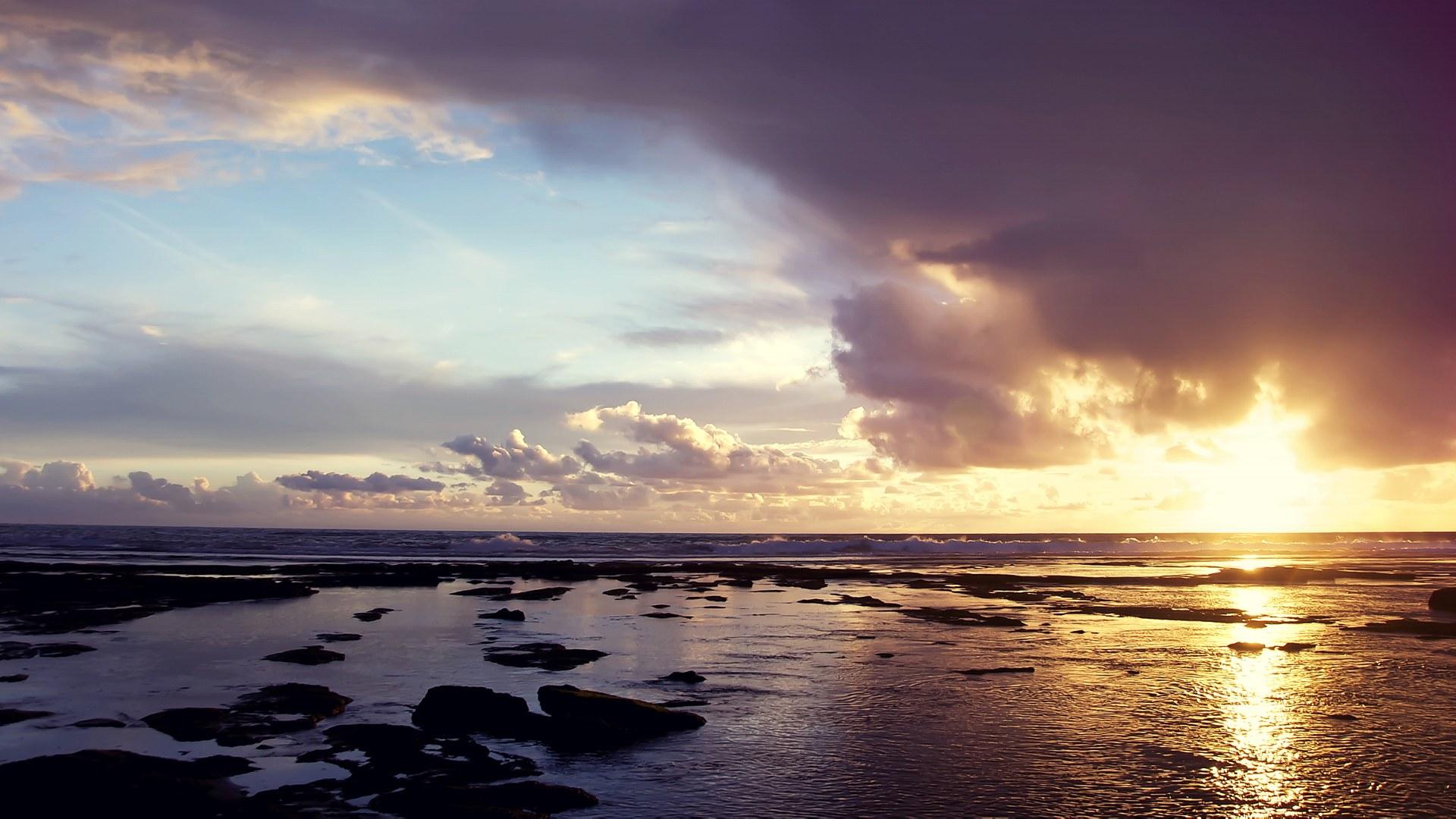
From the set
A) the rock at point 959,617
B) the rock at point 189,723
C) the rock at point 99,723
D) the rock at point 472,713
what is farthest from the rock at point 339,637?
the rock at point 959,617

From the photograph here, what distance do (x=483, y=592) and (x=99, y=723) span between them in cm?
3483

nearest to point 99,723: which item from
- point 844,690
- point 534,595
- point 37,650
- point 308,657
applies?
point 308,657

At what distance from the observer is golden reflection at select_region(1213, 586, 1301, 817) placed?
563 inches

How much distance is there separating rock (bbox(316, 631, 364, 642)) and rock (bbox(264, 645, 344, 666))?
3392 millimetres

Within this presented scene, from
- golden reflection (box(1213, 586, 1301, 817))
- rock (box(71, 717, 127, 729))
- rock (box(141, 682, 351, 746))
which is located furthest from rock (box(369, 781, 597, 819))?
golden reflection (box(1213, 586, 1301, 817))

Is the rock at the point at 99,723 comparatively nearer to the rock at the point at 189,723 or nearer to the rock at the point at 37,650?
the rock at the point at 189,723

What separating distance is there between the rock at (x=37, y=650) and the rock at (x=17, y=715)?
8.97m

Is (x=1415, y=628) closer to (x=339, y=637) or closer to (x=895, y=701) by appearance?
(x=895, y=701)

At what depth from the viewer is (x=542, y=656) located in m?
27.9

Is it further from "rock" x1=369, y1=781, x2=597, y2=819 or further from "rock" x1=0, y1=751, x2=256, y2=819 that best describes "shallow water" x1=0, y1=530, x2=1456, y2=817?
"rock" x1=0, y1=751, x2=256, y2=819

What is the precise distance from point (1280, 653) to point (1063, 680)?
965 centimetres

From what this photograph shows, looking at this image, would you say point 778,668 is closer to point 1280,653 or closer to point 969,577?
point 1280,653

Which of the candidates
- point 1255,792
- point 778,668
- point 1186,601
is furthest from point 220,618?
point 1186,601

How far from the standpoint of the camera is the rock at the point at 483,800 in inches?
502
